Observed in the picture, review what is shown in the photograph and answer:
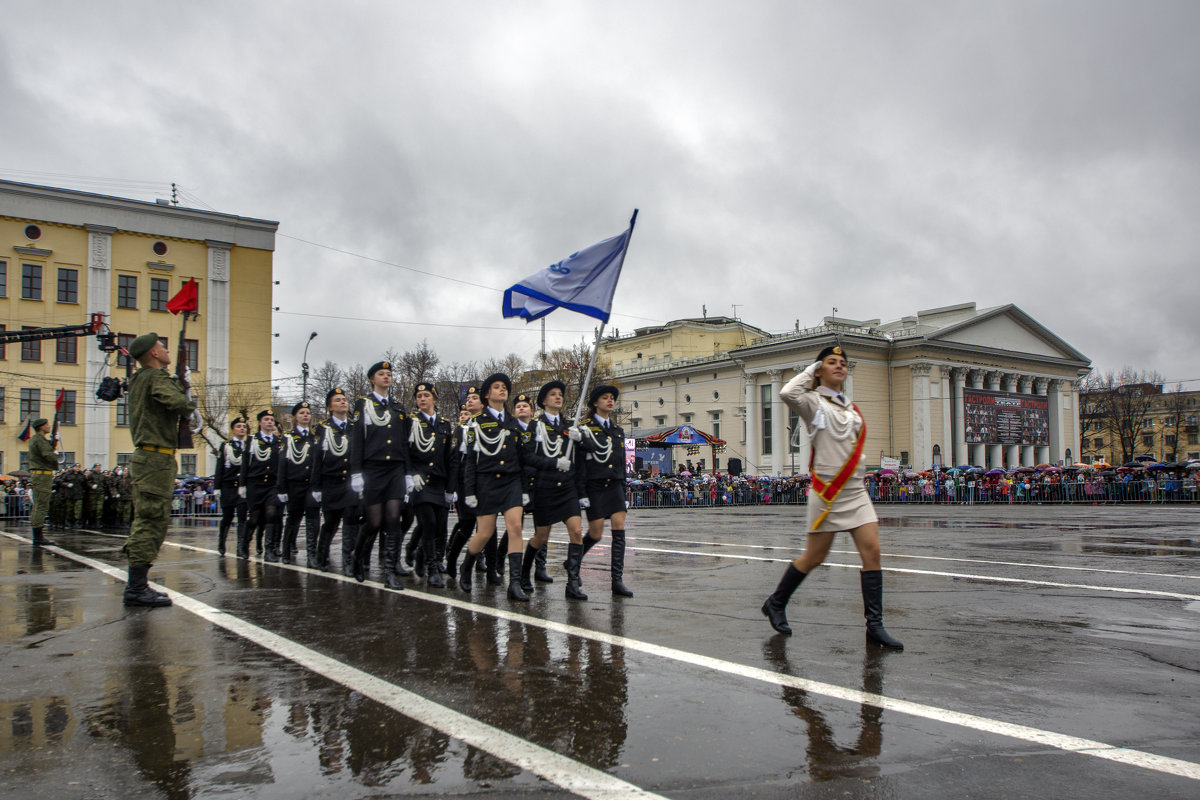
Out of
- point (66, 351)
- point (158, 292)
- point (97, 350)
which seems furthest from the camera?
point (158, 292)

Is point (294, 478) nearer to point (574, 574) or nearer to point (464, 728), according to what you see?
point (574, 574)

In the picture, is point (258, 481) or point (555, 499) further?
point (258, 481)

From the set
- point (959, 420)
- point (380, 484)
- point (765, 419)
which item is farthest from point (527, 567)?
point (959, 420)

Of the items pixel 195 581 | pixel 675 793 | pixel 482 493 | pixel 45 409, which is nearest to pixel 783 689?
pixel 675 793

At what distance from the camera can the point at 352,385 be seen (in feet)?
202

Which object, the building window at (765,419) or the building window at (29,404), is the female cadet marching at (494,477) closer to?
the building window at (29,404)

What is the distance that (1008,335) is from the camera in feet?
250

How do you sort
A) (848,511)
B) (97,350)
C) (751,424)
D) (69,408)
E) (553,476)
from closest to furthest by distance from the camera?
(848,511)
(553,476)
(69,408)
(97,350)
(751,424)

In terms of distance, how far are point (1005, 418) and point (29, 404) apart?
6921 cm

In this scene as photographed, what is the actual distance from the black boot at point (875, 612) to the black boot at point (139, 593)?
5.43 metres

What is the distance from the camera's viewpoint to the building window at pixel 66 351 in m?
47.3

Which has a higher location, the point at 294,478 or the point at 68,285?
the point at 68,285

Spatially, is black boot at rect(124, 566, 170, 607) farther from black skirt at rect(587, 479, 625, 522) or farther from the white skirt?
the white skirt

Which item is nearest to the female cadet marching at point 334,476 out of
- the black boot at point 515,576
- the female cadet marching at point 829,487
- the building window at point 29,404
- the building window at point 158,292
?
the black boot at point 515,576
